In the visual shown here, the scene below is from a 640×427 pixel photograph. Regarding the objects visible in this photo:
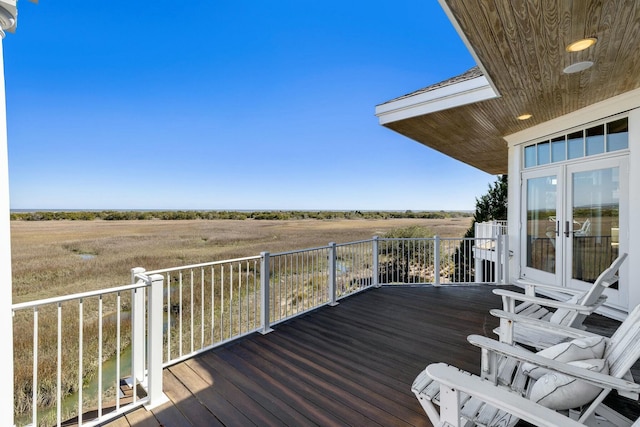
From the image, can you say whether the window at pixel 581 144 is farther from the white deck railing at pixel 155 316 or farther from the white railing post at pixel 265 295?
the white railing post at pixel 265 295

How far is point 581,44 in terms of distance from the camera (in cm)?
223

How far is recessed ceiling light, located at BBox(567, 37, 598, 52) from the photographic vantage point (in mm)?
2172

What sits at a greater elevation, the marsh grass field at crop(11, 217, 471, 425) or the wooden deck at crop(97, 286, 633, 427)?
the wooden deck at crop(97, 286, 633, 427)

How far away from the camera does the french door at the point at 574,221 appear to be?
12.0ft

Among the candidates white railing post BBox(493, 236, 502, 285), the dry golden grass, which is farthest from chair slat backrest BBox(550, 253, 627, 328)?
the dry golden grass

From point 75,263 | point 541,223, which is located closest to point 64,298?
point 541,223

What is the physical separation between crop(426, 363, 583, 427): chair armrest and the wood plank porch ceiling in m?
2.16

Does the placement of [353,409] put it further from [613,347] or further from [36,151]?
[36,151]

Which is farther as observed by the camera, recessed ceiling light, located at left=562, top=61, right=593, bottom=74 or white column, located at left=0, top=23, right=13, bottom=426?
recessed ceiling light, located at left=562, top=61, right=593, bottom=74

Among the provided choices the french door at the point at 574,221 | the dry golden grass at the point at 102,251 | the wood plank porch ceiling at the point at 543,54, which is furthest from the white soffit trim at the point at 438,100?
the dry golden grass at the point at 102,251

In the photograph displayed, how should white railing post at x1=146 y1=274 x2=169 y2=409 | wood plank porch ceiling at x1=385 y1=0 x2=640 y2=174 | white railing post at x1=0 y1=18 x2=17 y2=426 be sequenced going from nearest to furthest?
1. white railing post at x1=0 y1=18 x2=17 y2=426
2. wood plank porch ceiling at x1=385 y1=0 x2=640 y2=174
3. white railing post at x1=146 y1=274 x2=169 y2=409

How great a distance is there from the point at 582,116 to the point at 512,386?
4.12 metres

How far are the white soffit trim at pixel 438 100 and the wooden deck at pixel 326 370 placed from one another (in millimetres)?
2891

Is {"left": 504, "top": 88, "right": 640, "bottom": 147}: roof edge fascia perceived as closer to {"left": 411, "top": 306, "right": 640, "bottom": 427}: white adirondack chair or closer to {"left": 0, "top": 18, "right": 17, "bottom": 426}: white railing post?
{"left": 411, "top": 306, "right": 640, "bottom": 427}: white adirondack chair
